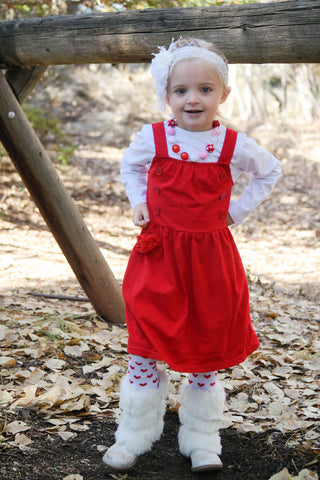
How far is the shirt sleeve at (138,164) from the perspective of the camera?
2.43 m

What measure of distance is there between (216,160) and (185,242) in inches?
14.6

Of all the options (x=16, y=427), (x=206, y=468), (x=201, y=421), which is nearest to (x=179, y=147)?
(x=201, y=421)

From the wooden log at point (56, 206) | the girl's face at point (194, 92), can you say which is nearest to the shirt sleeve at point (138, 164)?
the girl's face at point (194, 92)

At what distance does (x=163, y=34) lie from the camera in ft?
10.3

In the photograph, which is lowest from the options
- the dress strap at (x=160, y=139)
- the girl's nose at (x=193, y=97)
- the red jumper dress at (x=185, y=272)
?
the red jumper dress at (x=185, y=272)

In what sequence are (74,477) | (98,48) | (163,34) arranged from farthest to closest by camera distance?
(98,48) → (163,34) → (74,477)

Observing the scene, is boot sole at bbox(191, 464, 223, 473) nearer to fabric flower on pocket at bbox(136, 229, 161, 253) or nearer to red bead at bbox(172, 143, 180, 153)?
fabric flower on pocket at bbox(136, 229, 161, 253)

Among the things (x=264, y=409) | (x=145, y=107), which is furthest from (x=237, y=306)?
(x=145, y=107)

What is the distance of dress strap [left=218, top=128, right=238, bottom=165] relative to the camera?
240 centimetres

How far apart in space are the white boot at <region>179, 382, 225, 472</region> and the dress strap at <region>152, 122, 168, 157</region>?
1.08 meters

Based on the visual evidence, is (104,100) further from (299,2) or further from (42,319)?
(299,2)

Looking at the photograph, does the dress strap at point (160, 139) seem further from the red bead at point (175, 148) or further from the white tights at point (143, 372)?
the white tights at point (143, 372)

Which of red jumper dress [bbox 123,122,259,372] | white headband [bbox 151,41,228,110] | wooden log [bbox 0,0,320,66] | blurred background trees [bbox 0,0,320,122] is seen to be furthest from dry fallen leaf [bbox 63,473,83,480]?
blurred background trees [bbox 0,0,320,122]

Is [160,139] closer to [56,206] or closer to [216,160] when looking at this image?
[216,160]
